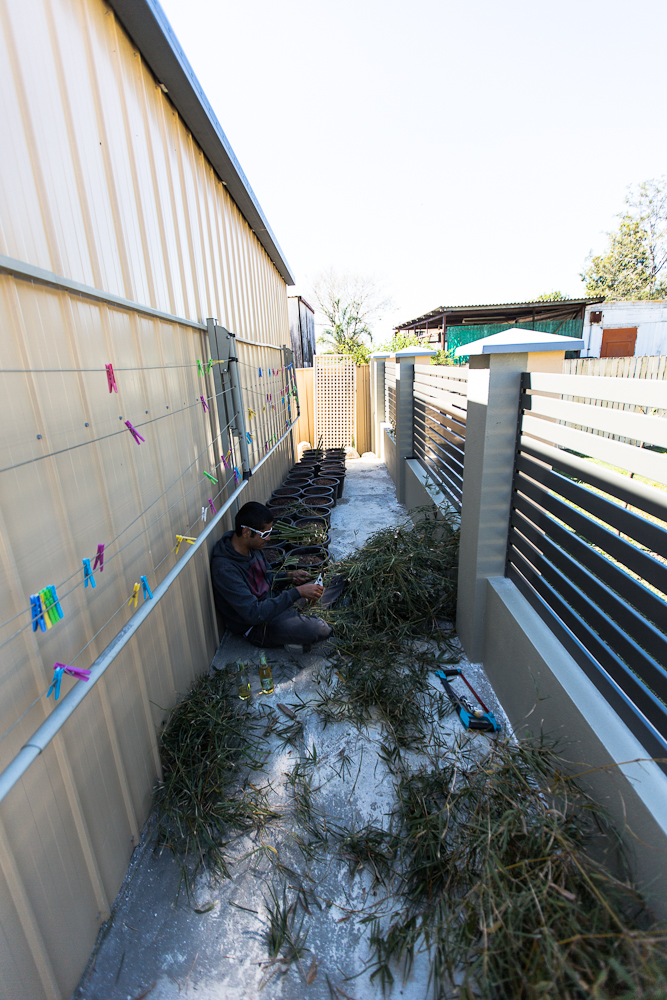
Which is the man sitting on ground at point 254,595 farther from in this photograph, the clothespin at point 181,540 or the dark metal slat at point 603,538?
the dark metal slat at point 603,538

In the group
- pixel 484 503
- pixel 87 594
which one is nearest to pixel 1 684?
pixel 87 594

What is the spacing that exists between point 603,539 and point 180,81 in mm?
2894

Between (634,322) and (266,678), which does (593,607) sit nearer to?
(266,678)

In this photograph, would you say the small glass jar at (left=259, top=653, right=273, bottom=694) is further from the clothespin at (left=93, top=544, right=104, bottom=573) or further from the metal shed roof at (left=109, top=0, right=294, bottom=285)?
the metal shed roof at (left=109, top=0, right=294, bottom=285)

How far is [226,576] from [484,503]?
158 centimetres

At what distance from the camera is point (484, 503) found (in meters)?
2.41

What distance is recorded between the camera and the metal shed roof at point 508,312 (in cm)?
1539

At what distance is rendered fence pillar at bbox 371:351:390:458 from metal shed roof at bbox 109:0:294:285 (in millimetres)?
5459

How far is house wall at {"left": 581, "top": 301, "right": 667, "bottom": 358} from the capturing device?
17.2 m

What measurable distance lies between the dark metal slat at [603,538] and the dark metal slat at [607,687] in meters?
0.42

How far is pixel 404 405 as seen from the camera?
611 centimetres

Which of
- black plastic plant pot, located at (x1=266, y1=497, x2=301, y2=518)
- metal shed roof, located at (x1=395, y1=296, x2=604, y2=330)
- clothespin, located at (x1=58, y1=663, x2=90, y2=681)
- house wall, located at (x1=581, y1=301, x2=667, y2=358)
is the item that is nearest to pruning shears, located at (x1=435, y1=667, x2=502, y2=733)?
clothespin, located at (x1=58, y1=663, x2=90, y2=681)

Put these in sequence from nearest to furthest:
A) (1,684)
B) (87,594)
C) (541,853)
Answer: (1,684), (541,853), (87,594)

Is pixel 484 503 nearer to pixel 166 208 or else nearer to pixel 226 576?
pixel 226 576
